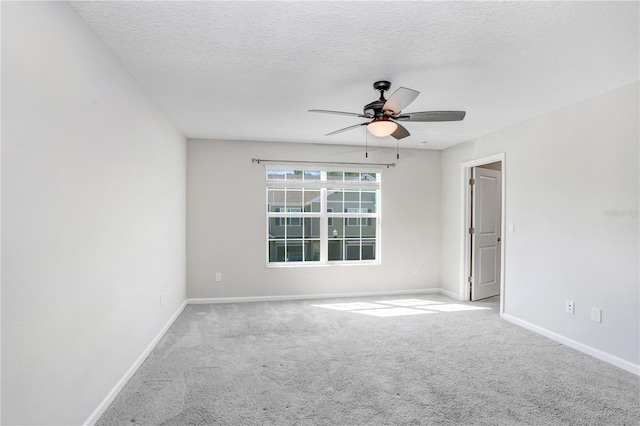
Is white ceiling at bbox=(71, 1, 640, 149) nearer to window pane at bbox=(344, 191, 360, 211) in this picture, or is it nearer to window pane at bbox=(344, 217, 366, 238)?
window pane at bbox=(344, 191, 360, 211)

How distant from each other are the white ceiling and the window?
1667 mm

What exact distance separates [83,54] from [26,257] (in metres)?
1.16

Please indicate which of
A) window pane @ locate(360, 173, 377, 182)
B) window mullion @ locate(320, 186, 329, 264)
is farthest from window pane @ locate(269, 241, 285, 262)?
window pane @ locate(360, 173, 377, 182)

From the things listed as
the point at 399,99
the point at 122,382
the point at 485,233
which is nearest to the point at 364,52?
the point at 399,99

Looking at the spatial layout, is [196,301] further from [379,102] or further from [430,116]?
[430,116]

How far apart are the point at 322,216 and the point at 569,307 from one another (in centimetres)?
316

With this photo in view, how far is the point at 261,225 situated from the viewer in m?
4.80

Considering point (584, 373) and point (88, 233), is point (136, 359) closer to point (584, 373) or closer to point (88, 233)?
point (88, 233)

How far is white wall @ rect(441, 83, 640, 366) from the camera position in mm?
2732

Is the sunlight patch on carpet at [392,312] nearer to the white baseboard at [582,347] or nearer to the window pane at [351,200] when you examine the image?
the white baseboard at [582,347]

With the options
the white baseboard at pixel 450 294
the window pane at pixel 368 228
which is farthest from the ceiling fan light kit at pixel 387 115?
the white baseboard at pixel 450 294

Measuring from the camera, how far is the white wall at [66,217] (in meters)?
1.34

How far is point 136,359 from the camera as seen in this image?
2.68 meters

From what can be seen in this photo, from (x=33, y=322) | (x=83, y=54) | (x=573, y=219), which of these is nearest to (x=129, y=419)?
(x=33, y=322)
